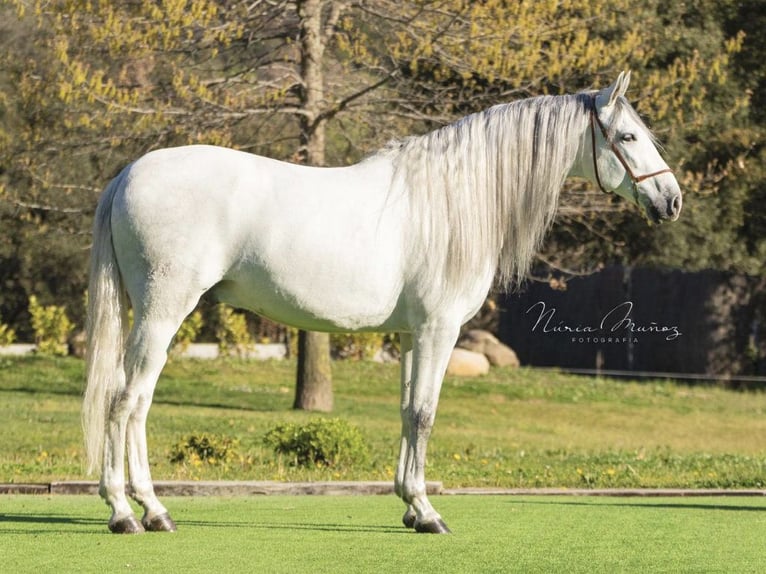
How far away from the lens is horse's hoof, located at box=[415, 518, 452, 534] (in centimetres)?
683

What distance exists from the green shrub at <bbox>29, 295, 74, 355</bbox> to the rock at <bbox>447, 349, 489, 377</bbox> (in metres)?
7.46

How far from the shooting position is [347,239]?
6.85 meters

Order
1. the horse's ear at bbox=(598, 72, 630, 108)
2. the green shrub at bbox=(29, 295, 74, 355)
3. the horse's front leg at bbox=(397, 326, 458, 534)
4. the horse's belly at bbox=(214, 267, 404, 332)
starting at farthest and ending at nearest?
the green shrub at bbox=(29, 295, 74, 355), the horse's ear at bbox=(598, 72, 630, 108), the horse's front leg at bbox=(397, 326, 458, 534), the horse's belly at bbox=(214, 267, 404, 332)

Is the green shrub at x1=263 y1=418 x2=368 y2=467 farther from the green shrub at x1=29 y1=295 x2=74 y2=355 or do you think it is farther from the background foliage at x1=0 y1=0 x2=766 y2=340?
the green shrub at x1=29 y1=295 x2=74 y2=355

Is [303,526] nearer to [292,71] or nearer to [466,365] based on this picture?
[292,71]

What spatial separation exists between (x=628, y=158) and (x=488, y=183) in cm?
83

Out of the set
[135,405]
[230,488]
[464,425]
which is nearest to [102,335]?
[135,405]

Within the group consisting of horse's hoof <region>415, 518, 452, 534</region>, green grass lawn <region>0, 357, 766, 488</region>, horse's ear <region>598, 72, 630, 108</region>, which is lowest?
green grass lawn <region>0, 357, 766, 488</region>

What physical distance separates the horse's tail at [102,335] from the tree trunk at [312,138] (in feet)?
30.5

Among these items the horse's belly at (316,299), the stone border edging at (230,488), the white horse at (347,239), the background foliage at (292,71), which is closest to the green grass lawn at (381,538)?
the stone border edging at (230,488)

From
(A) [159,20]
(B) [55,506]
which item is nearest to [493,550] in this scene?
(B) [55,506]

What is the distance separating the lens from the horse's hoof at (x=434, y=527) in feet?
22.4

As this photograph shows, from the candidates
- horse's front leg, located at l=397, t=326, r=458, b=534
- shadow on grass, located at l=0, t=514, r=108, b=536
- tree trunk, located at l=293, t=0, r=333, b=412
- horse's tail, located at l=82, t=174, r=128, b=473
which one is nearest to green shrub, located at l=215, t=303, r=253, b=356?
tree trunk, located at l=293, t=0, r=333, b=412

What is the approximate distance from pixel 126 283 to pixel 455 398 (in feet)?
47.0
